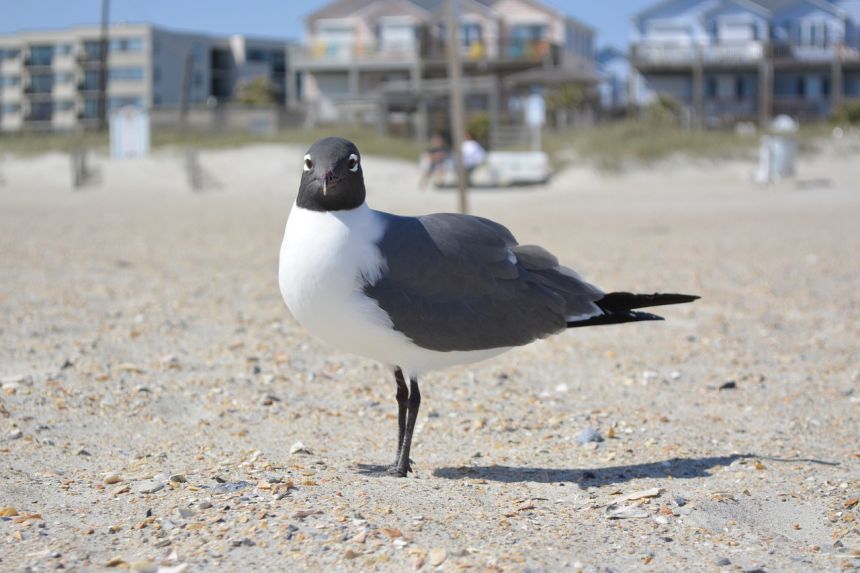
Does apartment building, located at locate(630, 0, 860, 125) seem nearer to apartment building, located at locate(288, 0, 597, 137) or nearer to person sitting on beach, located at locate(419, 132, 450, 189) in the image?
apartment building, located at locate(288, 0, 597, 137)

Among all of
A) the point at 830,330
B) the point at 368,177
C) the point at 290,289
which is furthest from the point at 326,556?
the point at 368,177

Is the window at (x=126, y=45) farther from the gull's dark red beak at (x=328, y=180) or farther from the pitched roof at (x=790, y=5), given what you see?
the gull's dark red beak at (x=328, y=180)

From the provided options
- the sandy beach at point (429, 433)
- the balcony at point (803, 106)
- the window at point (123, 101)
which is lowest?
the sandy beach at point (429, 433)

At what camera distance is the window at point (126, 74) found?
224ft

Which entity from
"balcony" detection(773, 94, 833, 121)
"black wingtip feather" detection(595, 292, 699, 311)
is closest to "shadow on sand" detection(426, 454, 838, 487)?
"black wingtip feather" detection(595, 292, 699, 311)

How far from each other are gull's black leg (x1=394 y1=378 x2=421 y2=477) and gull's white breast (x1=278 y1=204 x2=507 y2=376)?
0.38 meters

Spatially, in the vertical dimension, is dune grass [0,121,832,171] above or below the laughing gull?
above

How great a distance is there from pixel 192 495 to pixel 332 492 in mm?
526

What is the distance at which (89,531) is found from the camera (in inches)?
141

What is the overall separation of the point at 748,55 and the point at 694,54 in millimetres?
2519

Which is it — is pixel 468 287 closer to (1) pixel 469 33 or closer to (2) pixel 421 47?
(2) pixel 421 47

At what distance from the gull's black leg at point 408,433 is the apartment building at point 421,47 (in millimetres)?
45962

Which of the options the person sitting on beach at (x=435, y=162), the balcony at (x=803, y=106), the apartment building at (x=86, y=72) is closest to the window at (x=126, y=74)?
the apartment building at (x=86, y=72)

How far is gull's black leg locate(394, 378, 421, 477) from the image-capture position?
4.50 metres
